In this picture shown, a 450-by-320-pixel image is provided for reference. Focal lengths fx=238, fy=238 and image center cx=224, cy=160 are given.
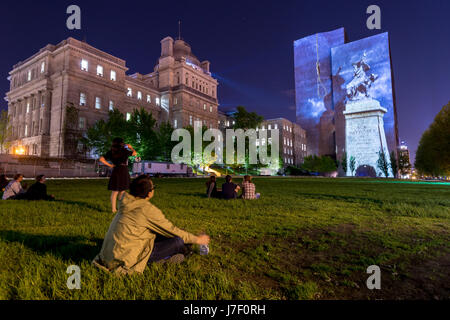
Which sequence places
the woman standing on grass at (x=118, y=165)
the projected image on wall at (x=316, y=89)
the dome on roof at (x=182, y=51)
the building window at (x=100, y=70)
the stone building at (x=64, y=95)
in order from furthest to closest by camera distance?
the projected image on wall at (x=316, y=89) < the dome on roof at (x=182, y=51) < the building window at (x=100, y=70) < the stone building at (x=64, y=95) < the woman standing on grass at (x=118, y=165)

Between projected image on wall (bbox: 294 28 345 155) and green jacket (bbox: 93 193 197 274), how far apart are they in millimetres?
112601

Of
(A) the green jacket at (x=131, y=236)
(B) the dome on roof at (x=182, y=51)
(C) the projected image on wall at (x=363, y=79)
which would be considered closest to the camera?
(A) the green jacket at (x=131, y=236)

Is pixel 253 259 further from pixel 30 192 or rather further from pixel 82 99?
pixel 82 99

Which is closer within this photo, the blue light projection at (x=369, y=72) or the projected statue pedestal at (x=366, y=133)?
the projected statue pedestal at (x=366, y=133)

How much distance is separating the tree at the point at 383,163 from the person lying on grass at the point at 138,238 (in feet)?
192

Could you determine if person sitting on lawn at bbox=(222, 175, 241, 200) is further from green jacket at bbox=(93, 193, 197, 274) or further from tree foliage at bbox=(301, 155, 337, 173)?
tree foliage at bbox=(301, 155, 337, 173)

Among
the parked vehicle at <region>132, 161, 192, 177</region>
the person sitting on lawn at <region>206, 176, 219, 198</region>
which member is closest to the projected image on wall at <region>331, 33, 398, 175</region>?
the parked vehicle at <region>132, 161, 192, 177</region>

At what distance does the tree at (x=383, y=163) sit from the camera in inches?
2005

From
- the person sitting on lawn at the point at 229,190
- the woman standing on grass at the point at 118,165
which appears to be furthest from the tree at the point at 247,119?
the woman standing on grass at the point at 118,165

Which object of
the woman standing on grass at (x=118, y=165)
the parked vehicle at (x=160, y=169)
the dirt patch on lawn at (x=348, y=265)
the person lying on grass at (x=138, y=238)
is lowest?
the dirt patch on lawn at (x=348, y=265)

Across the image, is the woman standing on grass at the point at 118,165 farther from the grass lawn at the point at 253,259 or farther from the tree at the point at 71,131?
the tree at the point at 71,131

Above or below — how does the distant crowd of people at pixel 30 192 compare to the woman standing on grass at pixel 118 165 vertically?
below

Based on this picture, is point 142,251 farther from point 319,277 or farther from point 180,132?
point 180,132

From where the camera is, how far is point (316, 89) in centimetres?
11006
